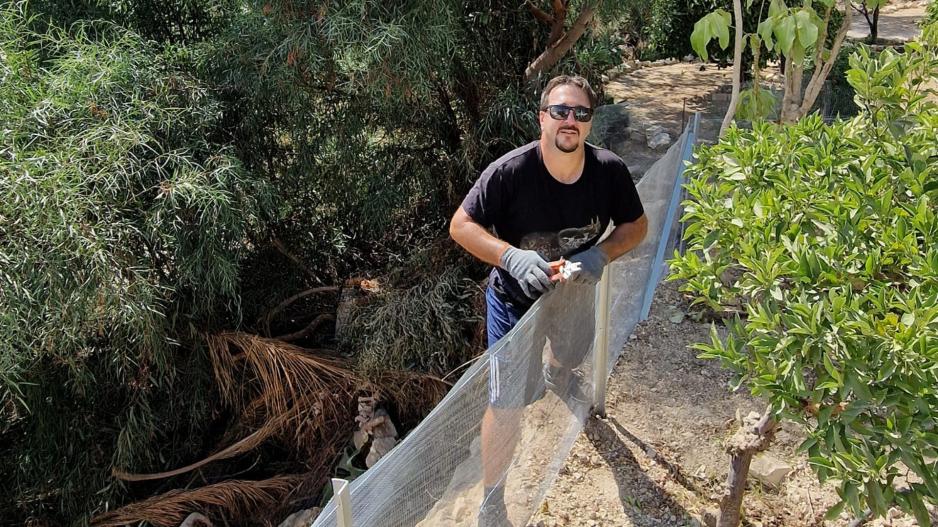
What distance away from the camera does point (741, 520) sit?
289 centimetres

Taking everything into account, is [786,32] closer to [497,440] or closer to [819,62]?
[819,62]

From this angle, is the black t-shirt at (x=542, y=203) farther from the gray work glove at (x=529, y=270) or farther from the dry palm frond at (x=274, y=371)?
the dry palm frond at (x=274, y=371)

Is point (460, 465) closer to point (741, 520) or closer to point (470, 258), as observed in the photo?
point (741, 520)

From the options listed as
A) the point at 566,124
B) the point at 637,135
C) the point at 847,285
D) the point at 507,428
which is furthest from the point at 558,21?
the point at 847,285

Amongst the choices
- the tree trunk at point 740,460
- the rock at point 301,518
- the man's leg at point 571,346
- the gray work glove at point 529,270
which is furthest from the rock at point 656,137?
the gray work glove at point 529,270

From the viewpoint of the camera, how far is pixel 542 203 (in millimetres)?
2748

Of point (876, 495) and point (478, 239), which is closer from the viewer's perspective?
point (876, 495)

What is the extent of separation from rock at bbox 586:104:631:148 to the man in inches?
116

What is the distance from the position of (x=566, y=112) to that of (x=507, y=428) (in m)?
1.06

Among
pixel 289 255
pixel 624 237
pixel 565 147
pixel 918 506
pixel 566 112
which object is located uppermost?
pixel 566 112

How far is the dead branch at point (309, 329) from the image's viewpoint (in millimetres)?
5057

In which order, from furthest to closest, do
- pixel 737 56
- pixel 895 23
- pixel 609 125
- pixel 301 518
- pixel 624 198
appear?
pixel 895 23, pixel 609 125, pixel 301 518, pixel 737 56, pixel 624 198

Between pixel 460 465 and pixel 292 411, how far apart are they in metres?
2.47

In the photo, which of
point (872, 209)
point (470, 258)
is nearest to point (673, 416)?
point (872, 209)
